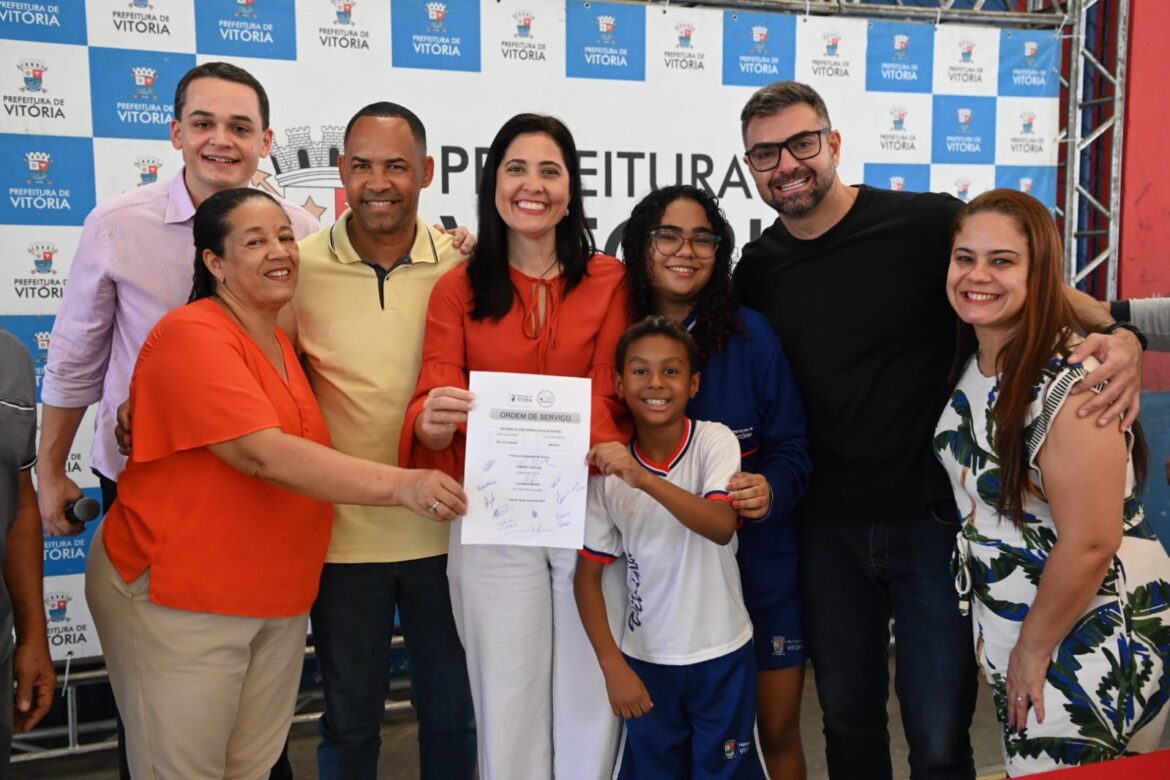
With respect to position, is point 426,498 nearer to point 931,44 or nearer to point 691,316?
point 691,316

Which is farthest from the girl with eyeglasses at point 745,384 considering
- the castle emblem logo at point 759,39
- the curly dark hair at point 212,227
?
the castle emblem logo at point 759,39

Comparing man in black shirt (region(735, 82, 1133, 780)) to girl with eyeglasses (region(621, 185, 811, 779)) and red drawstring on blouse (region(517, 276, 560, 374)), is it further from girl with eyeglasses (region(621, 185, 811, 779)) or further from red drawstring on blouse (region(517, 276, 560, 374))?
red drawstring on blouse (region(517, 276, 560, 374))

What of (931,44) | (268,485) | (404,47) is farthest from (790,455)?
(931,44)

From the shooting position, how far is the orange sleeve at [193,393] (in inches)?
77.6

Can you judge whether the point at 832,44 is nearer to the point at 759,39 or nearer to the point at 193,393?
the point at 759,39

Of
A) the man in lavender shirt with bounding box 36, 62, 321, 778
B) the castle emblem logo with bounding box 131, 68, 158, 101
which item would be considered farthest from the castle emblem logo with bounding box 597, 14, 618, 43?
the man in lavender shirt with bounding box 36, 62, 321, 778

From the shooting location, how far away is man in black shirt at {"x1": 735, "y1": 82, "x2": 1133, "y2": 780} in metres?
2.40

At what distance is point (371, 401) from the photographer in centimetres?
241

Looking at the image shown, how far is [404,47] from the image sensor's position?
13.8ft

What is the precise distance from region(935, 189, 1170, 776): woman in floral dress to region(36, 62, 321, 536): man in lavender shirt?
2.06m

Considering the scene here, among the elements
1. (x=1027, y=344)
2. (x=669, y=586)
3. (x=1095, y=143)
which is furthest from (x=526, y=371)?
(x=1095, y=143)

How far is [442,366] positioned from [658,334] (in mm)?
544

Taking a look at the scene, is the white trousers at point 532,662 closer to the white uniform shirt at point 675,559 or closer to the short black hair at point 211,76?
the white uniform shirt at point 675,559

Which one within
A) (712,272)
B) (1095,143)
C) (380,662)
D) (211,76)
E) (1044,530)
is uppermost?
(1095,143)
